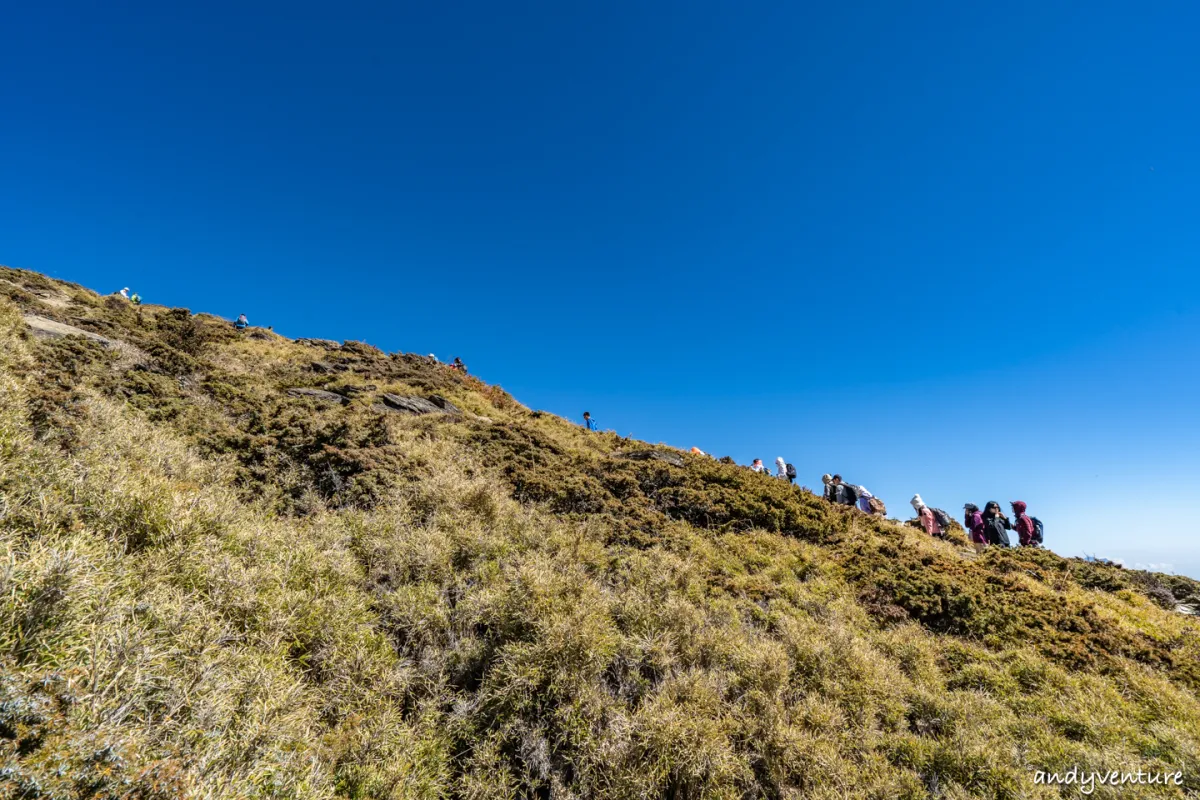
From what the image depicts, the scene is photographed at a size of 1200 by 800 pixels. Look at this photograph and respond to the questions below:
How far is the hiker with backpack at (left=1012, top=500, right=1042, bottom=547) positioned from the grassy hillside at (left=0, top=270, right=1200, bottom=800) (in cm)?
299

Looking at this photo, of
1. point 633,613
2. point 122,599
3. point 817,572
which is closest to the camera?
point 122,599

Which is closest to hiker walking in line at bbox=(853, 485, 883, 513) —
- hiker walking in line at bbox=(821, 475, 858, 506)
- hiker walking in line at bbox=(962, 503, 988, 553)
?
hiker walking in line at bbox=(821, 475, 858, 506)

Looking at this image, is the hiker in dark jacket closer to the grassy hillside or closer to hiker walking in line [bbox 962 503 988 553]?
hiker walking in line [bbox 962 503 988 553]

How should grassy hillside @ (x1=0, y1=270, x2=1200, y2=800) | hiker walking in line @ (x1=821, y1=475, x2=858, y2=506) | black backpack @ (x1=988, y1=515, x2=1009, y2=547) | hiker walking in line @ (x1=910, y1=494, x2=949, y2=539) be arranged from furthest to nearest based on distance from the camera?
hiker walking in line @ (x1=821, y1=475, x2=858, y2=506), hiker walking in line @ (x1=910, y1=494, x2=949, y2=539), black backpack @ (x1=988, y1=515, x2=1009, y2=547), grassy hillside @ (x1=0, y1=270, x2=1200, y2=800)

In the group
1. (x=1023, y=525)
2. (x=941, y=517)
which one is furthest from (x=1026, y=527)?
(x=941, y=517)

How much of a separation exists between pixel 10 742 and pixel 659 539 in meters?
9.63

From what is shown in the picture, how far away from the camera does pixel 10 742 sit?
259 cm

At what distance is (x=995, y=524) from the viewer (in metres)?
A: 15.1

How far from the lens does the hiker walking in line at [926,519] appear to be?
16.1m

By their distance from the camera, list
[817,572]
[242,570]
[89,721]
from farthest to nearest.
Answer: [817,572] < [242,570] < [89,721]

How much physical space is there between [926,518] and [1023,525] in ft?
9.25

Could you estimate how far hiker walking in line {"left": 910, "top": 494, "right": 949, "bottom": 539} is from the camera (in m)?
16.1

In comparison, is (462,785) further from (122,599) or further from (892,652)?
(892,652)

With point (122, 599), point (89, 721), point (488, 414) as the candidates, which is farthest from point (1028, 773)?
point (488, 414)
